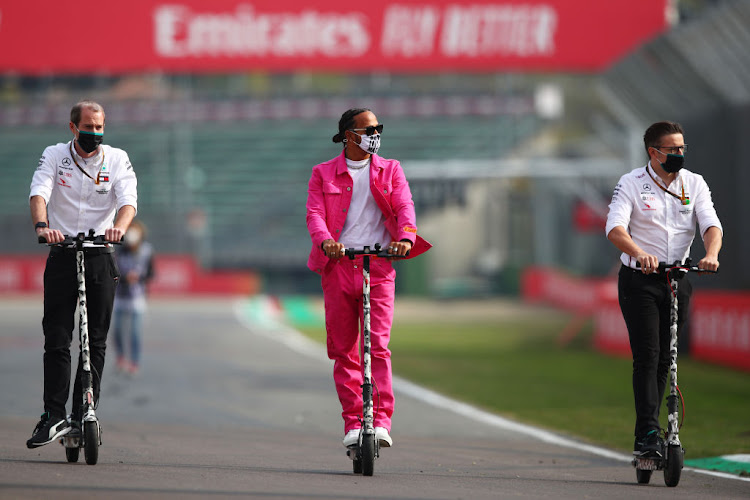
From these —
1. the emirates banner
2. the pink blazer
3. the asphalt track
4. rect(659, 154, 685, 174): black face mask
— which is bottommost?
the asphalt track

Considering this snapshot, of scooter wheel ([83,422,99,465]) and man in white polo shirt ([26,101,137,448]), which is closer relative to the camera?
scooter wheel ([83,422,99,465])

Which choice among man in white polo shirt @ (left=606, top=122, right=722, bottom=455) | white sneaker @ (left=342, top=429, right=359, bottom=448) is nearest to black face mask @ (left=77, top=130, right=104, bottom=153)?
white sneaker @ (left=342, top=429, right=359, bottom=448)

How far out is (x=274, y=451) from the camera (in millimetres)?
8492

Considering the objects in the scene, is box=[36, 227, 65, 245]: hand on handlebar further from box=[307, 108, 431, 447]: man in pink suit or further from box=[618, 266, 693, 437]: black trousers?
box=[618, 266, 693, 437]: black trousers

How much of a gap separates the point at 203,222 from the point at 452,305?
10.6 m

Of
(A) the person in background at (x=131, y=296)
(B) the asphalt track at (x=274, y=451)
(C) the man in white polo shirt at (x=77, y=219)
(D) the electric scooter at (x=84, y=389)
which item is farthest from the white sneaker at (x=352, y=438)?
(A) the person in background at (x=131, y=296)

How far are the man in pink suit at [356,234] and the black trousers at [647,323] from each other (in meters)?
1.16

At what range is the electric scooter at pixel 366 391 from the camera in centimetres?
691

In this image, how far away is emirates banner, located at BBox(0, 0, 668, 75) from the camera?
34.2 metres

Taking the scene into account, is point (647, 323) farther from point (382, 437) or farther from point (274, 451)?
point (274, 451)

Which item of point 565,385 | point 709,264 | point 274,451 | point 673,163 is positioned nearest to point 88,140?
point 274,451

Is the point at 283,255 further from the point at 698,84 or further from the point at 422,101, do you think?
the point at 698,84

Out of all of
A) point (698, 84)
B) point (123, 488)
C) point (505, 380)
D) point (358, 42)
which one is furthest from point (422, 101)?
point (123, 488)

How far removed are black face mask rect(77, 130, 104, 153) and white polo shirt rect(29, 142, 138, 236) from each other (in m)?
0.09
